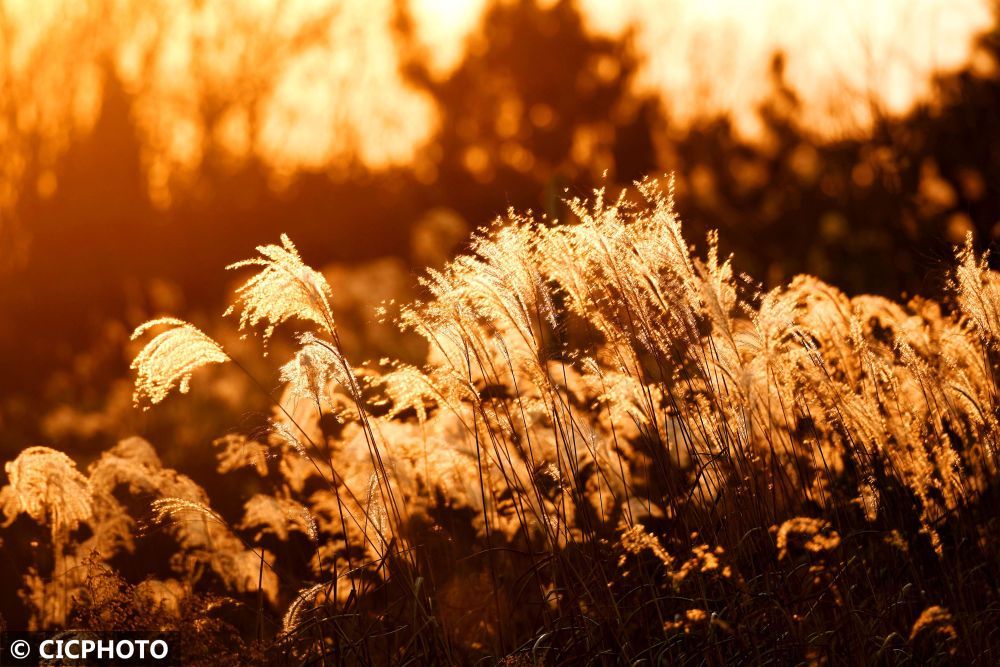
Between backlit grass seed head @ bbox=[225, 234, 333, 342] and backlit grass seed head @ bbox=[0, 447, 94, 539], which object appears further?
backlit grass seed head @ bbox=[0, 447, 94, 539]

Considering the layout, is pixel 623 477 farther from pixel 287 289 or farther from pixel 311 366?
pixel 287 289

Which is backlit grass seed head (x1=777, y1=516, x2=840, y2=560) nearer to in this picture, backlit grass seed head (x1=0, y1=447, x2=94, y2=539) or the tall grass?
the tall grass

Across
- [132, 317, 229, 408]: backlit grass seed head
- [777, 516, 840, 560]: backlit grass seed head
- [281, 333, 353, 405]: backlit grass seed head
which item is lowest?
[777, 516, 840, 560]: backlit grass seed head

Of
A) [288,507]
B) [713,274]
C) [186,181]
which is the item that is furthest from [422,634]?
[186,181]

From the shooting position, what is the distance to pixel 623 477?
3668mm

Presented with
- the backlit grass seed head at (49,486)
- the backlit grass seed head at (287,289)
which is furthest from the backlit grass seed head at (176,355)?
the backlit grass seed head at (49,486)

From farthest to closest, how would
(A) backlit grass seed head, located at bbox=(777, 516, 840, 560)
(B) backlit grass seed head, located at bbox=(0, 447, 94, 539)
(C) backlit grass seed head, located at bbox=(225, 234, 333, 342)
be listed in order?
(B) backlit grass seed head, located at bbox=(0, 447, 94, 539)
(C) backlit grass seed head, located at bbox=(225, 234, 333, 342)
(A) backlit grass seed head, located at bbox=(777, 516, 840, 560)

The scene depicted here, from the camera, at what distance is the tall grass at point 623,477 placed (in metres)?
3.16

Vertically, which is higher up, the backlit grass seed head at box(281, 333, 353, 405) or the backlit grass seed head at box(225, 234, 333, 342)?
the backlit grass seed head at box(225, 234, 333, 342)

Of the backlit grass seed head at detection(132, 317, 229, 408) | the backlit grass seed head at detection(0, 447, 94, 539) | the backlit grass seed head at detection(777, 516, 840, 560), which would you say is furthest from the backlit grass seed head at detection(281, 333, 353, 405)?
the backlit grass seed head at detection(777, 516, 840, 560)

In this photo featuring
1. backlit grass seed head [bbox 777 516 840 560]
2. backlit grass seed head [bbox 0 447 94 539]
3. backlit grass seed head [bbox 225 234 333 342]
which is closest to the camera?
backlit grass seed head [bbox 777 516 840 560]

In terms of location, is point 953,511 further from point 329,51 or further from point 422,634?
point 329,51

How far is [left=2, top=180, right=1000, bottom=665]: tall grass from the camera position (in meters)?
3.16

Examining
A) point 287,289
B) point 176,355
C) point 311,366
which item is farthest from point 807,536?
point 176,355
